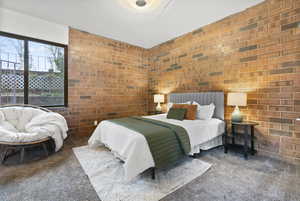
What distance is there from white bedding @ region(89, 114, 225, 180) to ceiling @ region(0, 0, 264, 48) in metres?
2.27

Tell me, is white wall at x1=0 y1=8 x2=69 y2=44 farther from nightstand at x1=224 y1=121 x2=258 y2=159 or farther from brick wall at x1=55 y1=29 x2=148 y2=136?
nightstand at x1=224 y1=121 x2=258 y2=159

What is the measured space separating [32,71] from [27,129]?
1.44 meters

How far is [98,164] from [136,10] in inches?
116

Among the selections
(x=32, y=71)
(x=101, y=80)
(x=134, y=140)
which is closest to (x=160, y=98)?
(x=101, y=80)

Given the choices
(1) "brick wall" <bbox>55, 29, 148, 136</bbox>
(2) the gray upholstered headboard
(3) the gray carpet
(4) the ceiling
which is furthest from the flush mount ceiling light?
(3) the gray carpet

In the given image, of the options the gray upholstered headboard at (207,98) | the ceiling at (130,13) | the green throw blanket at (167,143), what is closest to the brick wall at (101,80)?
the ceiling at (130,13)

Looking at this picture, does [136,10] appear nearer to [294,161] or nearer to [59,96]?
[59,96]

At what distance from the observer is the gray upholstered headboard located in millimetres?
2969

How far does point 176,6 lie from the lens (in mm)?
2637

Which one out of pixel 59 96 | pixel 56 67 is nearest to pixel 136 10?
pixel 56 67

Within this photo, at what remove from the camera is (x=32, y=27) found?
2980mm

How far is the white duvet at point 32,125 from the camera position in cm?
224

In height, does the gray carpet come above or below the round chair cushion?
below

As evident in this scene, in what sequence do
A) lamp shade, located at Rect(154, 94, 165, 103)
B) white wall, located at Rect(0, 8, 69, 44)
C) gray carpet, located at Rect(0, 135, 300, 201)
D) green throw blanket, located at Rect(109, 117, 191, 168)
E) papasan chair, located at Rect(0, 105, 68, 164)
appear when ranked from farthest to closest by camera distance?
lamp shade, located at Rect(154, 94, 165, 103), white wall, located at Rect(0, 8, 69, 44), papasan chair, located at Rect(0, 105, 68, 164), green throw blanket, located at Rect(109, 117, 191, 168), gray carpet, located at Rect(0, 135, 300, 201)
